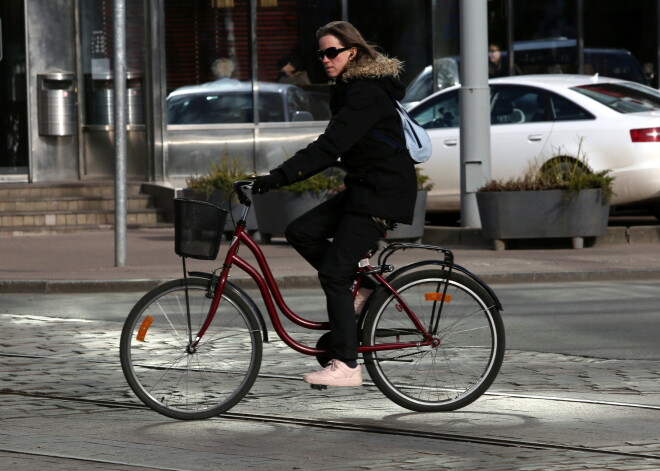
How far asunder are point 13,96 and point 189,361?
49.8 ft

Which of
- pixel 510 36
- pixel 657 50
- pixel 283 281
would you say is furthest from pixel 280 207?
pixel 657 50

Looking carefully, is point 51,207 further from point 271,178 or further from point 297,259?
point 271,178

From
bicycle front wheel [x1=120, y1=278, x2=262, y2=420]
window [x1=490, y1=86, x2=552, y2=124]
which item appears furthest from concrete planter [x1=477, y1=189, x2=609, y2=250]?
bicycle front wheel [x1=120, y1=278, x2=262, y2=420]

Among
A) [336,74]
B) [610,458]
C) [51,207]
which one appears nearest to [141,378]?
[336,74]

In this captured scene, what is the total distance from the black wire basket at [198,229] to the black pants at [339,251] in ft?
1.07

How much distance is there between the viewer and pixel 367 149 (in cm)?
646

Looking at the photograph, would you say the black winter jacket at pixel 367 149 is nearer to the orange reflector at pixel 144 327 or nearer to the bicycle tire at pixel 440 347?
the bicycle tire at pixel 440 347

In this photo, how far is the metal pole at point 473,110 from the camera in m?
15.5

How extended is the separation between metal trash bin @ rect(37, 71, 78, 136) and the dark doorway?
30 centimetres

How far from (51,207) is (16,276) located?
6.21 m

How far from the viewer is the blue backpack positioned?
6.44 meters

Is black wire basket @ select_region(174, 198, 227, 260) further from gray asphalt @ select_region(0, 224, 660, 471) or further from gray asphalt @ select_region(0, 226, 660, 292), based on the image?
gray asphalt @ select_region(0, 226, 660, 292)

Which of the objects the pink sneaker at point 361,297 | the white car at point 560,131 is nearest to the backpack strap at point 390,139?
the pink sneaker at point 361,297

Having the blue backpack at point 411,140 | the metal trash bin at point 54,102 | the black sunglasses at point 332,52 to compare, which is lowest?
the blue backpack at point 411,140
